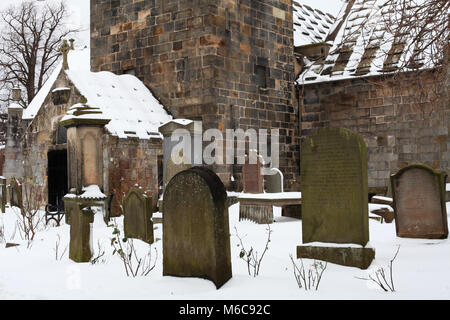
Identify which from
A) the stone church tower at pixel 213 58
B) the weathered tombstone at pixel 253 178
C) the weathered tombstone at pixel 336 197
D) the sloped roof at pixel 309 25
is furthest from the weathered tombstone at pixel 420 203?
the sloped roof at pixel 309 25

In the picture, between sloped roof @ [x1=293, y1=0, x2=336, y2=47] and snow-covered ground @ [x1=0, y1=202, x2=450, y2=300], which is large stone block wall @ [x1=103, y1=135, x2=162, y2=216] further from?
sloped roof @ [x1=293, y1=0, x2=336, y2=47]

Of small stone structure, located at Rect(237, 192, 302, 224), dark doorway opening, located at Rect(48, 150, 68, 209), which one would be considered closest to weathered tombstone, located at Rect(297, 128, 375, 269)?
small stone structure, located at Rect(237, 192, 302, 224)

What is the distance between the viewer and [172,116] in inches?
639

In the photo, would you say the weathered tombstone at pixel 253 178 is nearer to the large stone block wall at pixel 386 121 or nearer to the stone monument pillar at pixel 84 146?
the stone monument pillar at pixel 84 146

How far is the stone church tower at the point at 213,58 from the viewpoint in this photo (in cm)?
1542

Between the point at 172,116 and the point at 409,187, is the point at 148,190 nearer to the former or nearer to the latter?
the point at 172,116

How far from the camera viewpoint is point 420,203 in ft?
27.7

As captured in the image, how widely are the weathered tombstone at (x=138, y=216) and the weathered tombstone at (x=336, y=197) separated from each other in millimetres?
3223

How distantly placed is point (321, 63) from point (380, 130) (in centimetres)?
314

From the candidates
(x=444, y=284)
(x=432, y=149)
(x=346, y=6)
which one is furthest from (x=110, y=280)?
(x=346, y=6)

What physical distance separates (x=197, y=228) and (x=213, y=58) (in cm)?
1019

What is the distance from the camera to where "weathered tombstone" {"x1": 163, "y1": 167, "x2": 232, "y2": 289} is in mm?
5625

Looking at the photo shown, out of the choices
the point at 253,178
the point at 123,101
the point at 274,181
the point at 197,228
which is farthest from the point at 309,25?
the point at 197,228
